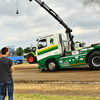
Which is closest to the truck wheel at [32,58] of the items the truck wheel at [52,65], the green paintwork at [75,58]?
the truck wheel at [52,65]

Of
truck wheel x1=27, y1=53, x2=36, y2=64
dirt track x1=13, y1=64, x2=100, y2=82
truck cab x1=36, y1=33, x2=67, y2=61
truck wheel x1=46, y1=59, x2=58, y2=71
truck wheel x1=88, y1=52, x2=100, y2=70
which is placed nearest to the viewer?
dirt track x1=13, y1=64, x2=100, y2=82

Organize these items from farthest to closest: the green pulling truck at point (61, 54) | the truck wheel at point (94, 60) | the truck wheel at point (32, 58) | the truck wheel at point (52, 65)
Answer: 1. the truck wheel at point (32, 58)
2. the truck wheel at point (52, 65)
3. the green pulling truck at point (61, 54)
4. the truck wheel at point (94, 60)

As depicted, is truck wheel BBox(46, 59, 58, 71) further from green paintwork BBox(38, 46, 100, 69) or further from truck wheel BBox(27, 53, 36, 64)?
truck wheel BBox(27, 53, 36, 64)

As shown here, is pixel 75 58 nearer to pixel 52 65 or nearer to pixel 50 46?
pixel 52 65

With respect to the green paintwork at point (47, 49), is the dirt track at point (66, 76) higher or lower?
lower

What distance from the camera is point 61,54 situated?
11.0 m

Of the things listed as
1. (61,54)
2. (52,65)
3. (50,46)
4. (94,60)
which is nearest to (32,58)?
(52,65)

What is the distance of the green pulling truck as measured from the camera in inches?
389

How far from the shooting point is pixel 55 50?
1089 cm

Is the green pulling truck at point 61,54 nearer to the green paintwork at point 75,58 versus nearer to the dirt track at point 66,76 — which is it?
the green paintwork at point 75,58

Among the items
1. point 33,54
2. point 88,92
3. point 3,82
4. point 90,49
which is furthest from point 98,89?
point 33,54

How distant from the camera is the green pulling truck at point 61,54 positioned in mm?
9883

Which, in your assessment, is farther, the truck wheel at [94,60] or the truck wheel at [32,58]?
the truck wheel at [32,58]

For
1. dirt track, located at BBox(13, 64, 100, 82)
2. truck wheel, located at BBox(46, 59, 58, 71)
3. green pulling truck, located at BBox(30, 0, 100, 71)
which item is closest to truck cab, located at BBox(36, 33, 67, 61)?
green pulling truck, located at BBox(30, 0, 100, 71)
